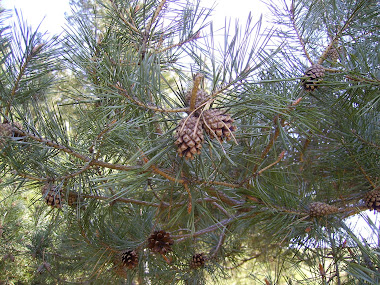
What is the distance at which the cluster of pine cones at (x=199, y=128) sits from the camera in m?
0.68

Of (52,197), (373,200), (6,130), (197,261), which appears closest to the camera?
(6,130)

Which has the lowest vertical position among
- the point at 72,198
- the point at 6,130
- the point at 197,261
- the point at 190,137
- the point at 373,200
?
the point at 197,261

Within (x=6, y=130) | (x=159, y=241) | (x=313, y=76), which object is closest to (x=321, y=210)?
(x=313, y=76)

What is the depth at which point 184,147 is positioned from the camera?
68 cm

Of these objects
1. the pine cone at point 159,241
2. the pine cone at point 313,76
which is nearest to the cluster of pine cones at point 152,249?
the pine cone at point 159,241

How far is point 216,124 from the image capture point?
0.69m

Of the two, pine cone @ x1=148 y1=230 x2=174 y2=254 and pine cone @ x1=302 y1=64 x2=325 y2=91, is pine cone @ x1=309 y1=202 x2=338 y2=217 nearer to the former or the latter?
pine cone @ x1=302 y1=64 x2=325 y2=91

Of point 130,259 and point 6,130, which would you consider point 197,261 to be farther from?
point 6,130

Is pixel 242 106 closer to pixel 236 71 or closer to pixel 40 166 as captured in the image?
pixel 236 71

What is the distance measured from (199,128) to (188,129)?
0.03m

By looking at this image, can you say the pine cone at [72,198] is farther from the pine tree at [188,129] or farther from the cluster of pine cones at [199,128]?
the cluster of pine cones at [199,128]

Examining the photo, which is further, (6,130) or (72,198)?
(72,198)

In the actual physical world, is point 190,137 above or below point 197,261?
above

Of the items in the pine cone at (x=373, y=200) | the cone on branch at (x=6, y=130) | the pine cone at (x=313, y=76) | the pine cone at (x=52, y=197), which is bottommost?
the pine cone at (x=373, y=200)
